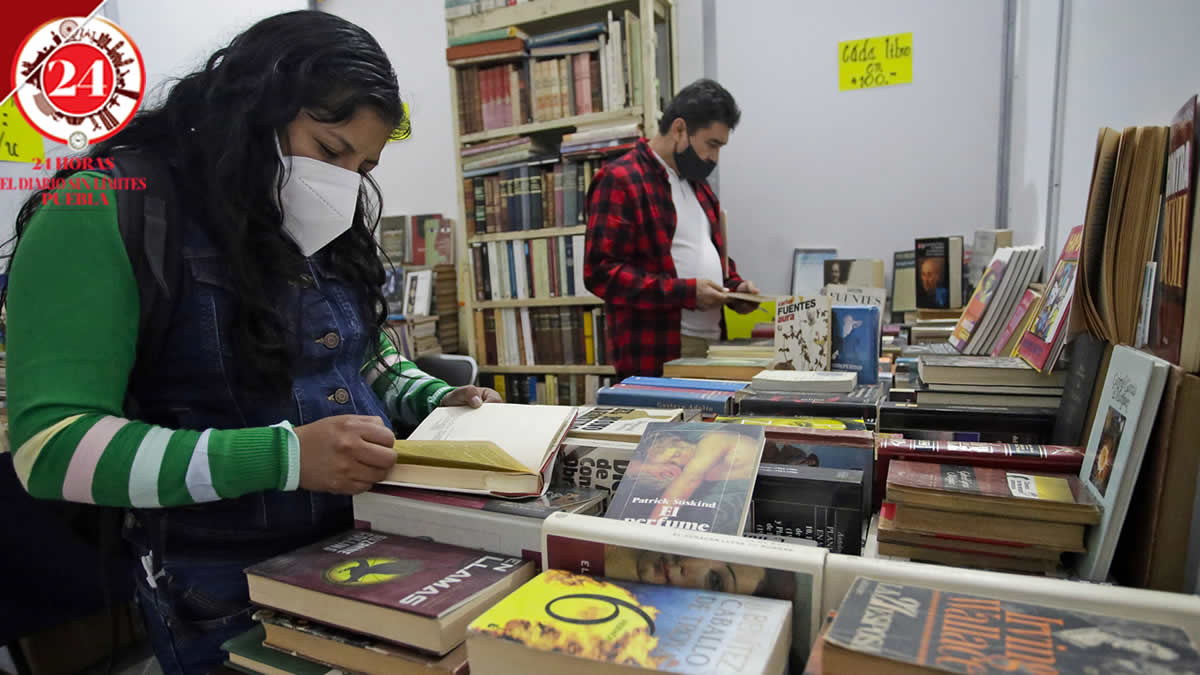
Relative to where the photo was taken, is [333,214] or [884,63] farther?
[884,63]

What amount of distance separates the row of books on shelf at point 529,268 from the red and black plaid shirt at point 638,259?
2.63ft

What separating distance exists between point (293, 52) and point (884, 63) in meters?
2.63

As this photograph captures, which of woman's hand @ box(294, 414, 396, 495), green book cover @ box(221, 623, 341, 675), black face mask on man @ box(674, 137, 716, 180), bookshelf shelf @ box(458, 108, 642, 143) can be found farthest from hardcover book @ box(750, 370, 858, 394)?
bookshelf shelf @ box(458, 108, 642, 143)

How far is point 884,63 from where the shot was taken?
277 centimetres

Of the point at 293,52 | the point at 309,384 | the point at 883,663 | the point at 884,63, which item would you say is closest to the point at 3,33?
the point at 293,52

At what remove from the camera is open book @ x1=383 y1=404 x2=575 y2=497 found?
2.42 ft

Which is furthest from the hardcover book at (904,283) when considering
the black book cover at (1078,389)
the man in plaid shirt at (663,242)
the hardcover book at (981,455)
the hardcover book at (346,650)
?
the hardcover book at (346,650)

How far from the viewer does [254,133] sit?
839 mm

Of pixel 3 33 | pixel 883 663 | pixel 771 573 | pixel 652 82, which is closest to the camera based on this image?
pixel 883 663

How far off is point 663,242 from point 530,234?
1.07 metres

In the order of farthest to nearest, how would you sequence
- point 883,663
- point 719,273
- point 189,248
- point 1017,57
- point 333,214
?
point 1017,57 < point 719,273 < point 333,214 < point 189,248 < point 883,663

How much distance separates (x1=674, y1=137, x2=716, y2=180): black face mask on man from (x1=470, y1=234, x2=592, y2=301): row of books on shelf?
2.75 ft

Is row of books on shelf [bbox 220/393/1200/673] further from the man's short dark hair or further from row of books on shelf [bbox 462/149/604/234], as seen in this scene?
row of books on shelf [bbox 462/149/604/234]

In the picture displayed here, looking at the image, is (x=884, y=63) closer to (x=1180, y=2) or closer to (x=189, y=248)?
(x=1180, y=2)
